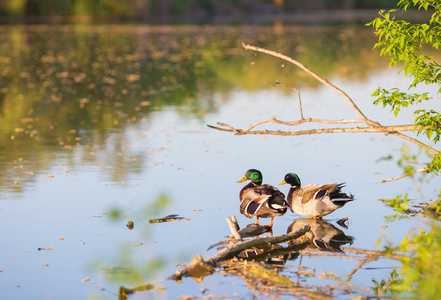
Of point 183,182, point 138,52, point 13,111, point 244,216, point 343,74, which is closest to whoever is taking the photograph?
point 244,216

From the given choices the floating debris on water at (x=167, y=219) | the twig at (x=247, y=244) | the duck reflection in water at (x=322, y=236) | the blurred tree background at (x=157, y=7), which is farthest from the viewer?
the blurred tree background at (x=157, y=7)

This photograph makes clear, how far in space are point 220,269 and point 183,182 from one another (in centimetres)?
441

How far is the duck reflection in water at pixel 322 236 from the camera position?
879cm

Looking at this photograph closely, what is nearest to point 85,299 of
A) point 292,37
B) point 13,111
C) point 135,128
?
point 135,128

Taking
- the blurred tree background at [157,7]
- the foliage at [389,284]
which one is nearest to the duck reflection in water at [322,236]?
the foliage at [389,284]

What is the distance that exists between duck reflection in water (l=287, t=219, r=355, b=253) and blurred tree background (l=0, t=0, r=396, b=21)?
217 feet

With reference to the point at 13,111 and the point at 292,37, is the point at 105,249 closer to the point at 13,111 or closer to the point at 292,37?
the point at 13,111

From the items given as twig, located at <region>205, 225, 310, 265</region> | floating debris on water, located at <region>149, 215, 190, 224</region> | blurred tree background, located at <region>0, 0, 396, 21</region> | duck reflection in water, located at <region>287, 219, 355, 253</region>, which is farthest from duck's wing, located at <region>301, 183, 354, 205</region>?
blurred tree background, located at <region>0, 0, 396, 21</region>

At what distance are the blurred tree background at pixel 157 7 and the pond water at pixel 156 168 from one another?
149 ft

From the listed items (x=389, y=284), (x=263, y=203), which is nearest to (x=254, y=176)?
(x=263, y=203)

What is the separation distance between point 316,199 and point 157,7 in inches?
3046

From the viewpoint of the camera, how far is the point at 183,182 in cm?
1209

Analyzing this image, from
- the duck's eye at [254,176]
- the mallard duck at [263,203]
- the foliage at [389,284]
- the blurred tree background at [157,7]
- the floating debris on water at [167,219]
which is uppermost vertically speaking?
the blurred tree background at [157,7]

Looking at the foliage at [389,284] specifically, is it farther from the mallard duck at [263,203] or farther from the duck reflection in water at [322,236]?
the mallard duck at [263,203]
